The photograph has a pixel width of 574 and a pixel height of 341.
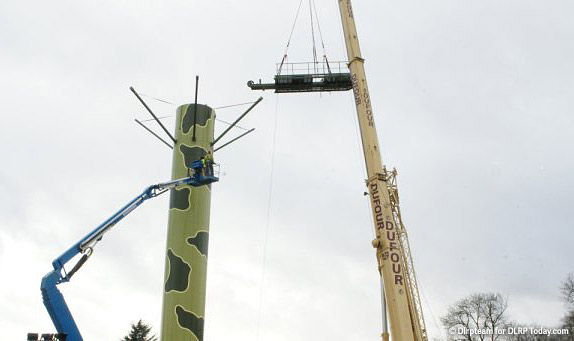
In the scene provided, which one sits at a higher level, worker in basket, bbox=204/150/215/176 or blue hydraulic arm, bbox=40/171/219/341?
worker in basket, bbox=204/150/215/176

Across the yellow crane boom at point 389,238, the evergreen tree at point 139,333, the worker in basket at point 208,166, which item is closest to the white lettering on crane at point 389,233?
the yellow crane boom at point 389,238

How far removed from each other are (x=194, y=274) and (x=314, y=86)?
10.4 metres

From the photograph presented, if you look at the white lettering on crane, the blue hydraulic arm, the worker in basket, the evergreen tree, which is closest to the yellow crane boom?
the white lettering on crane

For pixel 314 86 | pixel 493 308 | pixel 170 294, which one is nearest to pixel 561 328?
pixel 493 308

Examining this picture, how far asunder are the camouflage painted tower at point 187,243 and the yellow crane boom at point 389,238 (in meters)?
8.35

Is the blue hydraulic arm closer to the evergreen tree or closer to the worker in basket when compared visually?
the worker in basket

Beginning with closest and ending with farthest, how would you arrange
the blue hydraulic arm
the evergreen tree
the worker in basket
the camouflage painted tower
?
1. the blue hydraulic arm
2. the worker in basket
3. the camouflage painted tower
4. the evergreen tree

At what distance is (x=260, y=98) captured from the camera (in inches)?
972

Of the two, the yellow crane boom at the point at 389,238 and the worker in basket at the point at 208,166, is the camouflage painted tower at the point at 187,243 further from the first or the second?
the yellow crane boom at the point at 389,238

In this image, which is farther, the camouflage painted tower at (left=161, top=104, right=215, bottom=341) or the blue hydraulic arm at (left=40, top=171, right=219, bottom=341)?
the camouflage painted tower at (left=161, top=104, right=215, bottom=341)

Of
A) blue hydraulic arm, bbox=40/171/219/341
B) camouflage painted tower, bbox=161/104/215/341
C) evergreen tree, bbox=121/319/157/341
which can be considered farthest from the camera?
evergreen tree, bbox=121/319/157/341

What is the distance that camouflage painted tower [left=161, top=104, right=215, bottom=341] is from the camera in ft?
67.4

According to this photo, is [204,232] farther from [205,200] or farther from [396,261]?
[396,261]

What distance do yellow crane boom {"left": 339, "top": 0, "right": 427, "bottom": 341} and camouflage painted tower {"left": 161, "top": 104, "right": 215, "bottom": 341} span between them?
329 inches
